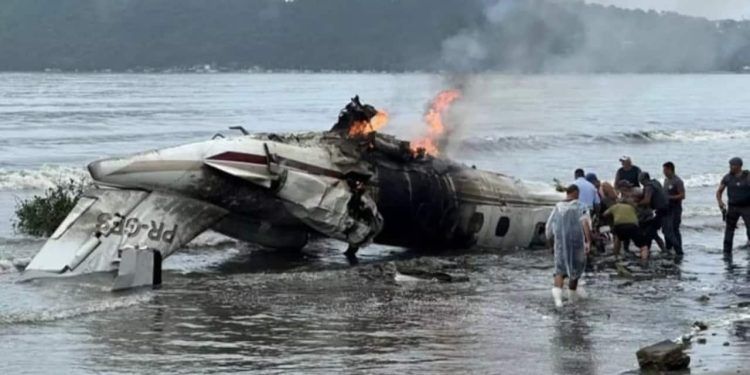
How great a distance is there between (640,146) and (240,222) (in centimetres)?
4289

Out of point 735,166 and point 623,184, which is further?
point 623,184

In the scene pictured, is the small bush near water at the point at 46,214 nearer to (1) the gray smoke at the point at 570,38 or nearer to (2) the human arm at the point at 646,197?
(1) the gray smoke at the point at 570,38

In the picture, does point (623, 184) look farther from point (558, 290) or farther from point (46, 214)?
point (46, 214)

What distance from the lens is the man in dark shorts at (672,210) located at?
23891 millimetres

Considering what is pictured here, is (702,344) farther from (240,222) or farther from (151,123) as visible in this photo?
(151,123)

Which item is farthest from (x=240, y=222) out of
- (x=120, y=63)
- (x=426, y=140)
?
(x=120, y=63)

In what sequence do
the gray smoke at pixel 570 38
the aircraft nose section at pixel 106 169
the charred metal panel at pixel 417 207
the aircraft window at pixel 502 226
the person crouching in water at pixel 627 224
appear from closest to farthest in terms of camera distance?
the aircraft nose section at pixel 106 169 → the person crouching in water at pixel 627 224 → the charred metal panel at pixel 417 207 → the aircraft window at pixel 502 226 → the gray smoke at pixel 570 38

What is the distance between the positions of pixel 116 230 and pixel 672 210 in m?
10.5

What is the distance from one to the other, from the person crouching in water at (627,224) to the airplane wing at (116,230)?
7302 millimetres

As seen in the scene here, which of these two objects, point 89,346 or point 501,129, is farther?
point 501,129

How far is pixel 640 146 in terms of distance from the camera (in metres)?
63.0

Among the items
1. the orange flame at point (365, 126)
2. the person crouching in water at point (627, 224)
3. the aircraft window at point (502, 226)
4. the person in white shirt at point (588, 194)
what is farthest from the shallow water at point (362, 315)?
the orange flame at point (365, 126)

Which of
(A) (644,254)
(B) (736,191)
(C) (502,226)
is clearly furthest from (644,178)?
(C) (502,226)

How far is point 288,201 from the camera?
2188 cm
